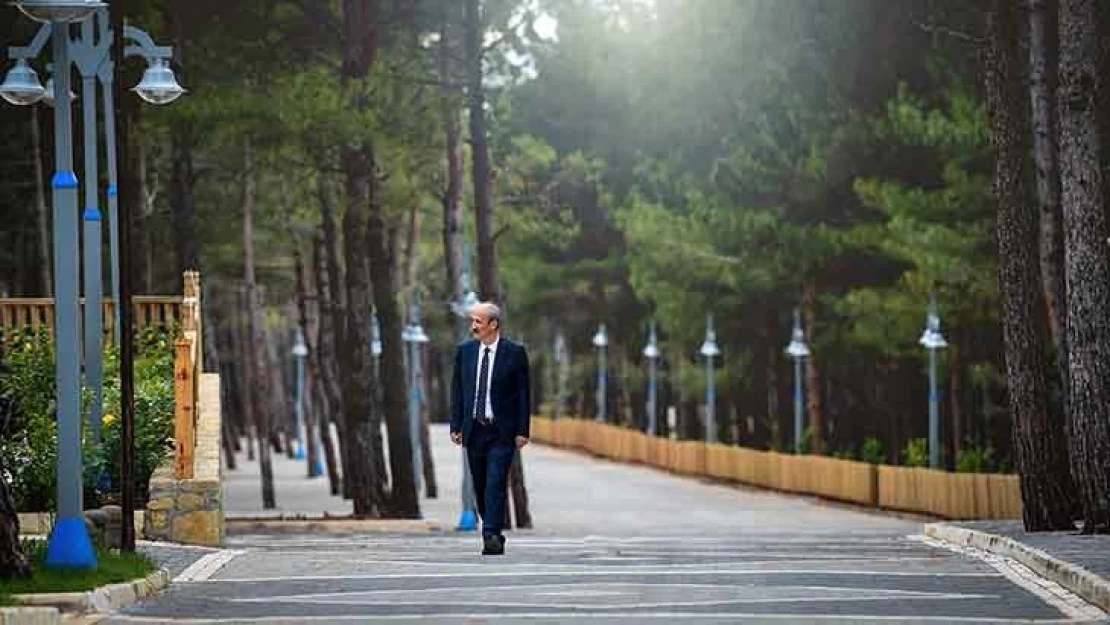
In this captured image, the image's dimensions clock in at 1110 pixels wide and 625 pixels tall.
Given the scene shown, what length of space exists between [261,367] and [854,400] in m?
17.3

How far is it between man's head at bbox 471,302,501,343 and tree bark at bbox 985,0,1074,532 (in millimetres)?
6914

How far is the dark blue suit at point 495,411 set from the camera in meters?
18.9

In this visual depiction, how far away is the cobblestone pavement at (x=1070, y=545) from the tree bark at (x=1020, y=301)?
0.47 meters

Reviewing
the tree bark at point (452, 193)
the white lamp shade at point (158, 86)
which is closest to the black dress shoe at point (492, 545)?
the white lamp shade at point (158, 86)

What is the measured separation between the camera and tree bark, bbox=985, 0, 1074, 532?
23906 mm

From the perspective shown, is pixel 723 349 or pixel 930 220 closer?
pixel 930 220

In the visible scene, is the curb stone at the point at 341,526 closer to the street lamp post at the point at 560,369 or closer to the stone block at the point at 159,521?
the stone block at the point at 159,521

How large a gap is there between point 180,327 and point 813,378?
39.2 metres

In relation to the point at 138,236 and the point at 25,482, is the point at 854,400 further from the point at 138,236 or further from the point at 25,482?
the point at 25,482

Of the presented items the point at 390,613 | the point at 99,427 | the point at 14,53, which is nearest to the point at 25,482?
the point at 99,427

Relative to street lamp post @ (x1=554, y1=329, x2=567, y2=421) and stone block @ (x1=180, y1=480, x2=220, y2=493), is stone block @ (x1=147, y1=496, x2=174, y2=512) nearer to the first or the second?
stone block @ (x1=180, y1=480, x2=220, y2=493)

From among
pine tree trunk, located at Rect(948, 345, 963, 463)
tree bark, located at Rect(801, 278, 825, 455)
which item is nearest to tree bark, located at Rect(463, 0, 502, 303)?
pine tree trunk, located at Rect(948, 345, 963, 463)

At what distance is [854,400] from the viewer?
7481cm


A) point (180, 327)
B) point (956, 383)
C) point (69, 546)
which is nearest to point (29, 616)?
point (69, 546)
